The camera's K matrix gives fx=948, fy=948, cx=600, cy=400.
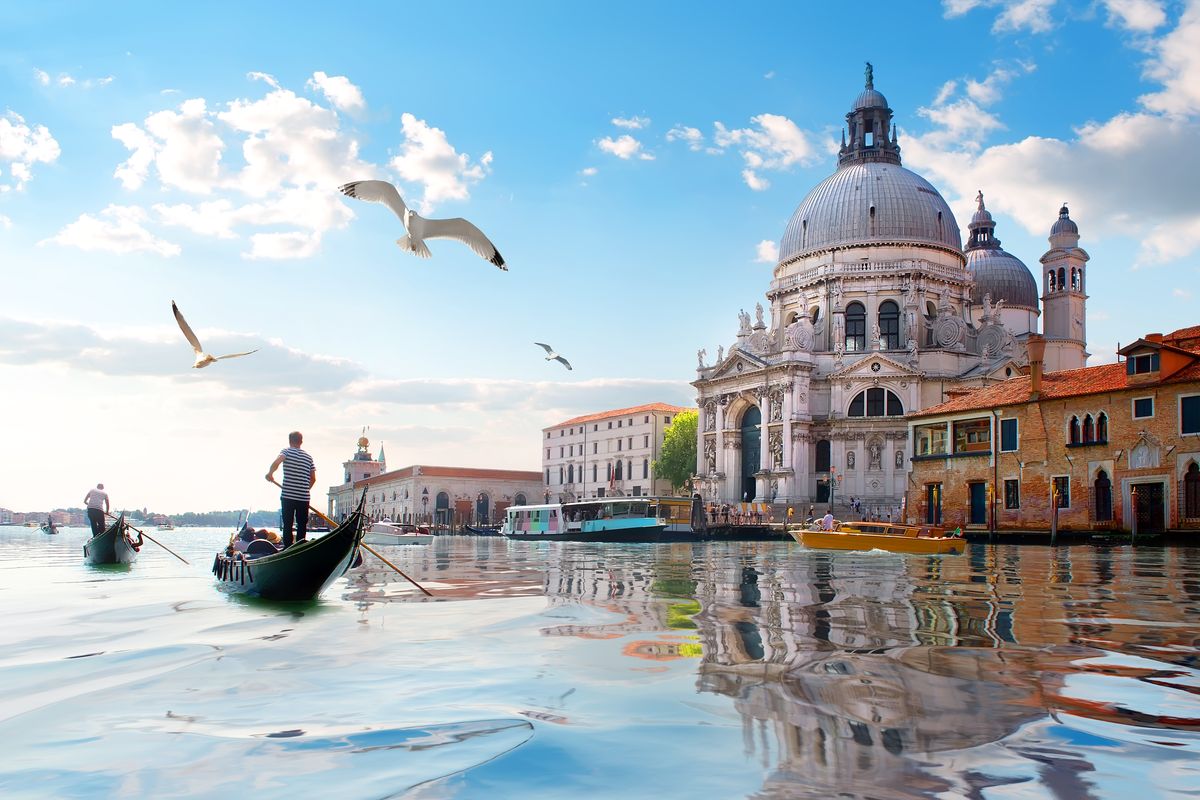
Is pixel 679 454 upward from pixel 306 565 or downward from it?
upward

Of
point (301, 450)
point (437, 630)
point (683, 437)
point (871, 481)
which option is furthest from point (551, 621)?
point (683, 437)

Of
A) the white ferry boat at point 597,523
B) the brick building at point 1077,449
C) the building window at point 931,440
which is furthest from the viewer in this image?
the white ferry boat at point 597,523

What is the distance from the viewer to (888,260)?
2080 inches

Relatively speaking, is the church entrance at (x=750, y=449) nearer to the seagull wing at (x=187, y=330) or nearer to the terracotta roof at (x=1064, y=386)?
the terracotta roof at (x=1064, y=386)

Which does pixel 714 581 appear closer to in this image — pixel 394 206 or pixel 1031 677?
pixel 394 206

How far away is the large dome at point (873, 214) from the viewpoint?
175 ft

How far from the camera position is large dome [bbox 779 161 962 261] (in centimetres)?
5334

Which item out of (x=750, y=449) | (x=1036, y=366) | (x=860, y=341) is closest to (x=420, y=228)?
(x=1036, y=366)

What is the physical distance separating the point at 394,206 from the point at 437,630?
273 inches

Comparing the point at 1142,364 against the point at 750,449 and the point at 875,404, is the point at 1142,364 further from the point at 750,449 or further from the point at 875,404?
the point at 750,449

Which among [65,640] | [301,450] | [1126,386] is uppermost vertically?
[1126,386]

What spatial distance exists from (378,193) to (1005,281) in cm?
5842

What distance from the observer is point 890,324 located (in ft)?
174

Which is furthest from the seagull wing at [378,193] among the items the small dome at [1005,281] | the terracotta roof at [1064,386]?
the small dome at [1005,281]
